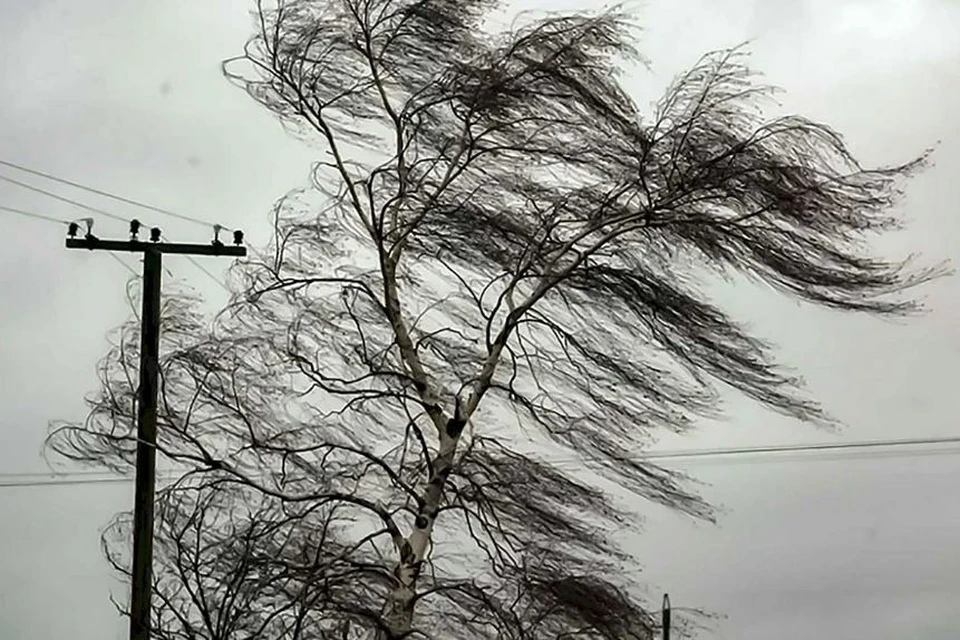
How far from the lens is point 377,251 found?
990 centimetres

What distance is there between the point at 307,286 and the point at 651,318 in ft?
7.34

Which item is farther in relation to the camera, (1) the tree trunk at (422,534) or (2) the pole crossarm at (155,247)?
(2) the pole crossarm at (155,247)

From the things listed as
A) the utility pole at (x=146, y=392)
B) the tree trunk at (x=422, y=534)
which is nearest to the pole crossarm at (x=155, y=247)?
the utility pole at (x=146, y=392)

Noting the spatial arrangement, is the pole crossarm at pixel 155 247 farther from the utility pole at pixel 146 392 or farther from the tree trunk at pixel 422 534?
the tree trunk at pixel 422 534

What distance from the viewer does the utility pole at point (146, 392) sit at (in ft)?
33.8

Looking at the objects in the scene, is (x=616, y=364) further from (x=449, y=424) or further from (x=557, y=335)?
(x=449, y=424)

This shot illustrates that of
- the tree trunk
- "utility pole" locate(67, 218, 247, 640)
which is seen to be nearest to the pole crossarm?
"utility pole" locate(67, 218, 247, 640)

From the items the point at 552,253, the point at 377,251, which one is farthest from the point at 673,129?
the point at 377,251

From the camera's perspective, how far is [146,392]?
10.2 meters

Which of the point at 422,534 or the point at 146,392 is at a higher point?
the point at 146,392

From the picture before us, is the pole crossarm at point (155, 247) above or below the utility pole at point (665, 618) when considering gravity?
above

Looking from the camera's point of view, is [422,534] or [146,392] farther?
[146,392]

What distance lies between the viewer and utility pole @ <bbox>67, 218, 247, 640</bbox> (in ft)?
33.8

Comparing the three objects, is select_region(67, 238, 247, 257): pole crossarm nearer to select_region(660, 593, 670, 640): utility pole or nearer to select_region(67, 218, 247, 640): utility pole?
select_region(67, 218, 247, 640): utility pole
